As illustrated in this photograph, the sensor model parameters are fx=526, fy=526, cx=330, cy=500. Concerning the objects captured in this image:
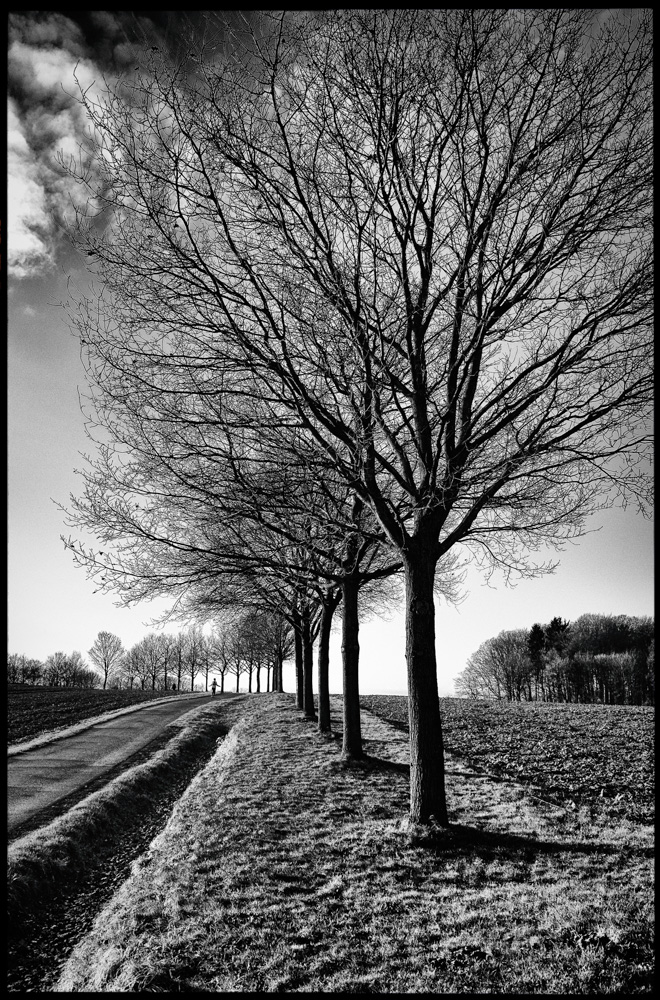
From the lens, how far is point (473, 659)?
8088cm

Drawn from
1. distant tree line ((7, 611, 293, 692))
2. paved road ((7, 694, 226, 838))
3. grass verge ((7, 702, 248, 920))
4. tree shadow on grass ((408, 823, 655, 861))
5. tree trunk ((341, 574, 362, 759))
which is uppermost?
tree trunk ((341, 574, 362, 759))

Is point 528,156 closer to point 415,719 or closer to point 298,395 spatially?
point 298,395

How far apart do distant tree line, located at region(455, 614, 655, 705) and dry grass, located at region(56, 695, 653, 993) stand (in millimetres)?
60220

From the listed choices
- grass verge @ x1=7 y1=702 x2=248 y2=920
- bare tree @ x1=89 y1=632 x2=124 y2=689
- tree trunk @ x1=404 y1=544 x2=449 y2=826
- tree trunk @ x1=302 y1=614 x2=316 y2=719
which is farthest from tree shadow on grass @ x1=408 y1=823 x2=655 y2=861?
bare tree @ x1=89 y1=632 x2=124 y2=689

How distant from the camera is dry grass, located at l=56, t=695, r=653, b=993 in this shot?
3609 millimetres

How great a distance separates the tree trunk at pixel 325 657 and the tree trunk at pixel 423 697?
7.17 metres

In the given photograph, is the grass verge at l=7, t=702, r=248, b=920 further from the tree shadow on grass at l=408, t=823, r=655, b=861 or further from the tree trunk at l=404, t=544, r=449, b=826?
the tree trunk at l=404, t=544, r=449, b=826

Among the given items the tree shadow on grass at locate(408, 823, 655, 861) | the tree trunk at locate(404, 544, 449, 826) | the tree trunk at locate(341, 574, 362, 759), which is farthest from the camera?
the tree trunk at locate(341, 574, 362, 759)

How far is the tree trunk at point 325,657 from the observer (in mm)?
15023

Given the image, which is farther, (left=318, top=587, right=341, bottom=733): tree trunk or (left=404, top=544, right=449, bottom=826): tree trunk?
(left=318, top=587, right=341, bottom=733): tree trunk

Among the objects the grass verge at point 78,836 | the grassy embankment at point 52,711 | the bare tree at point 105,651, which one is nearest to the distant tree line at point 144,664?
the bare tree at point 105,651

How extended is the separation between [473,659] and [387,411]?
81.1 metres

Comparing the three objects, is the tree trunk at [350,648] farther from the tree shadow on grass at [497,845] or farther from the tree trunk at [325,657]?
the tree shadow on grass at [497,845]

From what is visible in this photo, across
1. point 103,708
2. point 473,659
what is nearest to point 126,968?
point 103,708
